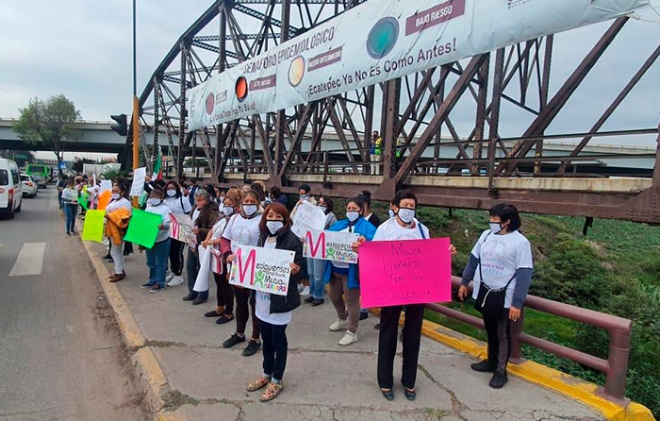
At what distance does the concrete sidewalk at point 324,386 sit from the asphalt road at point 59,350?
520mm

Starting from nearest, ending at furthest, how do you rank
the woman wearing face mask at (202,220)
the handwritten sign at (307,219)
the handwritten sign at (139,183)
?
the handwritten sign at (307,219) < the woman wearing face mask at (202,220) < the handwritten sign at (139,183)

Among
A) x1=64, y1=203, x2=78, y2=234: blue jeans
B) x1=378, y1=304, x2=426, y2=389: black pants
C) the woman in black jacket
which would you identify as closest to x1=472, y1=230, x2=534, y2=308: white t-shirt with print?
x1=378, y1=304, x2=426, y2=389: black pants

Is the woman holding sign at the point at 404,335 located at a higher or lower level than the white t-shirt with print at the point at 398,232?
lower

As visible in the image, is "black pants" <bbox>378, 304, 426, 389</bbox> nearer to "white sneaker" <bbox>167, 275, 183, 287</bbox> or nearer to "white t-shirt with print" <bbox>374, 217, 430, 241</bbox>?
"white t-shirt with print" <bbox>374, 217, 430, 241</bbox>

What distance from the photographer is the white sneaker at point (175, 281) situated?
7.04m

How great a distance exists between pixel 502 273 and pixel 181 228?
4.77 m

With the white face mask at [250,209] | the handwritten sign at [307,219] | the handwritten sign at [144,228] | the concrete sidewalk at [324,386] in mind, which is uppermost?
the white face mask at [250,209]

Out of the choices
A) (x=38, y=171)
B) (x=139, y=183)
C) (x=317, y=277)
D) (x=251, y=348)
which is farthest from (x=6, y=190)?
(x=38, y=171)

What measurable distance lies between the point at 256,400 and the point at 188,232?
3.41 metres

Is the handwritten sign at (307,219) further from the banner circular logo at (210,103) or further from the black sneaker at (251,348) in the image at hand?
the banner circular logo at (210,103)

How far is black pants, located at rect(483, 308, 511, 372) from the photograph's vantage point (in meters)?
3.72

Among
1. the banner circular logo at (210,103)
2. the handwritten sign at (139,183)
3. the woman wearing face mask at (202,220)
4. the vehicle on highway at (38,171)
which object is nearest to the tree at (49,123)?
the vehicle on highway at (38,171)

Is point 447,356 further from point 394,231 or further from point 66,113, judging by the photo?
point 66,113

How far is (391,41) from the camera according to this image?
6.98 m
